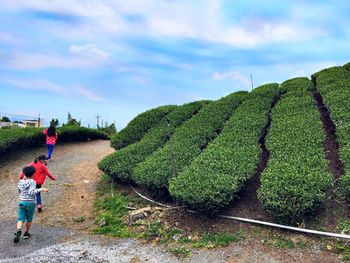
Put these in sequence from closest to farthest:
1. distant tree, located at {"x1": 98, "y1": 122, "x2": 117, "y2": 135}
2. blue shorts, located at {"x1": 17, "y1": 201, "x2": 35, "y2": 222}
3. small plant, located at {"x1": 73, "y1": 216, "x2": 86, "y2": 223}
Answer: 1. blue shorts, located at {"x1": 17, "y1": 201, "x2": 35, "y2": 222}
2. small plant, located at {"x1": 73, "y1": 216, "x2": 86, "y2": 223}
3. distant tree, located at {"x1": 98, "y1": 122, "x2": 117, "y2": 135}

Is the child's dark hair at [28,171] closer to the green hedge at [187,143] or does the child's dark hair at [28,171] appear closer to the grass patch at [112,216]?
the grass patch at [112,216]

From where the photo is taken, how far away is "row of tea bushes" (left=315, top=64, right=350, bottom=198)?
8.18m

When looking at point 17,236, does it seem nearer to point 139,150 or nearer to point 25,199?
point 25,199

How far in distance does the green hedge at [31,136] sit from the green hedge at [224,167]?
736 cm

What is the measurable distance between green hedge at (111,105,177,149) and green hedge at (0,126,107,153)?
3.38 m

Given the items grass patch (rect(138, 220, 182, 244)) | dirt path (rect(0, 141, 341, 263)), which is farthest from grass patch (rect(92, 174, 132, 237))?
grass patch (rect(138, 220, 182, 244))

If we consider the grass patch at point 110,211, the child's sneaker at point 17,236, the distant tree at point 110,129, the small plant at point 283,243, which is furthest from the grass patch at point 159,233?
the distant tree at point 110,129

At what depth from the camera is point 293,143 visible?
30.1 feet

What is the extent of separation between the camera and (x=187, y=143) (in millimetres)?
10672

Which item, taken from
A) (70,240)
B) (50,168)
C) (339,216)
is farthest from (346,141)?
(50,168)

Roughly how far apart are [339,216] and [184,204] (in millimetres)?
2898

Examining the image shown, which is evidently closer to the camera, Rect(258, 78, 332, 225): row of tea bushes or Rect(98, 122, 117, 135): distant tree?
Rect(258, 78, 332, 225): row of tea bushes

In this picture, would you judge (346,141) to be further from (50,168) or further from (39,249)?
(50,168)

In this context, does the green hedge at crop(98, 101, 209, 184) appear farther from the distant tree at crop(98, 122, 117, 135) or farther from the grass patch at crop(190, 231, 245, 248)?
the distant tree at crop(98, 122, 117, 135)
